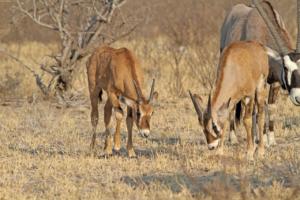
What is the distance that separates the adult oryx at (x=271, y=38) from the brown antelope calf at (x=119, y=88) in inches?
76.0

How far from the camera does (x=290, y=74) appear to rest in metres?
11.7

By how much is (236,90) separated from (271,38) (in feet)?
8.59

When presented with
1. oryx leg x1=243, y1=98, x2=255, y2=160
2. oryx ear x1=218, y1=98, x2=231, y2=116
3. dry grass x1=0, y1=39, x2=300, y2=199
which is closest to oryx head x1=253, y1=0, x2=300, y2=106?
oryx leg x1=243, y1=98, x2=255, y2=160

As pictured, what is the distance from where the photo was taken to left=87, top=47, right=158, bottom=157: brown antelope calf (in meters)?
11.3

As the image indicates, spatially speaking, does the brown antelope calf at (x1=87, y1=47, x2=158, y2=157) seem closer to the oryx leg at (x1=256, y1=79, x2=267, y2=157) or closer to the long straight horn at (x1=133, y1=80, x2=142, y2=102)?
the long straight horn at (x1=133, y1=80, x2=142, y2=102)

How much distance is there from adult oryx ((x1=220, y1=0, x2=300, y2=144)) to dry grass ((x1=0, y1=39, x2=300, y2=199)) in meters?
0.89

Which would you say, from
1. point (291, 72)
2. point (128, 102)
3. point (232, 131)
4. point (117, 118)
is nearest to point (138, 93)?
point (128, 102)

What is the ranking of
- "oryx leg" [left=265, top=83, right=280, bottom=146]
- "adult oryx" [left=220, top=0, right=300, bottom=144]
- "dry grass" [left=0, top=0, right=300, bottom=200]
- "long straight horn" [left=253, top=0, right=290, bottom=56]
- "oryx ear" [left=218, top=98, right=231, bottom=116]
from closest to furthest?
"dry grass" [left=0, top=0, right=300, bottom=200] → "oryx ear" [left=218, top=98, right=231, bottom=116] → "adult oryx" [left=220, top=0, right=300, bottom=144] → "long straight horn" [left=253, top=0, right=290, bottom=56] → "oryx leg" [left=265, top=83, right=280, bottom=146]

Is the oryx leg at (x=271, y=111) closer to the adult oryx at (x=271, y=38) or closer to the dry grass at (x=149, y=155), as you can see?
the adult oryx at (x=271, y=38)

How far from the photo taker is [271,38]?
13680 millimetres

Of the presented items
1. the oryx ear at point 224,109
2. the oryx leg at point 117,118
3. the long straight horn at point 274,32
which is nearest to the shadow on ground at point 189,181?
the oryx ear at point 224,109

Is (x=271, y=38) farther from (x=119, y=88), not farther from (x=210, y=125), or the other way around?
(x=210, y=125)

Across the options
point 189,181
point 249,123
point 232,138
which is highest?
point 249,123

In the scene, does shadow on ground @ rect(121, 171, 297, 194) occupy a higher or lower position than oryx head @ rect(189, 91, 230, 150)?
lower
